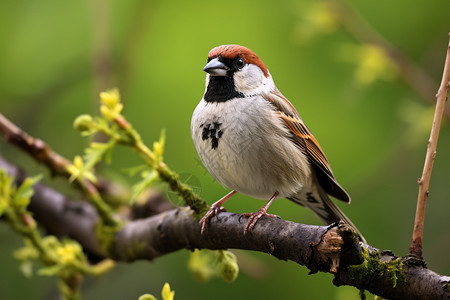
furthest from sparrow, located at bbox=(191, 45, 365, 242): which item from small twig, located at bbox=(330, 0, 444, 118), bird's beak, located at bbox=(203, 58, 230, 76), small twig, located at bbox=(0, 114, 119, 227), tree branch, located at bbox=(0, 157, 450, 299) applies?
small twig, located at bbox=(330, 0, 444, 118)

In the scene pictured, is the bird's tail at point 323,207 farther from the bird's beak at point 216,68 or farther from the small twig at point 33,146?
the small twig at point 33,146

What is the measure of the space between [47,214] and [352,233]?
2120 millimetres

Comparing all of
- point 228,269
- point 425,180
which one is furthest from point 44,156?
point 425,180

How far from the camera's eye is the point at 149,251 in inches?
93.0

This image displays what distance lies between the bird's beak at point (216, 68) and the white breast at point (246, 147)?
138mm

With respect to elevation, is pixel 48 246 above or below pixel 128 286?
above

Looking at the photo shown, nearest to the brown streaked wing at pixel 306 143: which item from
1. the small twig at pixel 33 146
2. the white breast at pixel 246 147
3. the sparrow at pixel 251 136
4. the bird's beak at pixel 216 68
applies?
the sparrow at pixel 251 136

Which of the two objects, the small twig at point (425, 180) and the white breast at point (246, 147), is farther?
the white breast at point (246, 147)

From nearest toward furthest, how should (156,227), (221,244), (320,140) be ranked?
(221,244)
(156,227)
(320,140)

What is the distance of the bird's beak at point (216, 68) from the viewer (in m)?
2.49

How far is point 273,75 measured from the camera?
4148 mm

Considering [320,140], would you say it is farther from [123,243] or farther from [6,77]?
[6,77]

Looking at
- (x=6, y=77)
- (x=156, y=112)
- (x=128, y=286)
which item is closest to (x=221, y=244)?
(x=156, y=112)

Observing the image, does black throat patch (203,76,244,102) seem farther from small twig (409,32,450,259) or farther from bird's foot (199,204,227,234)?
small twig (409,32,450,259)
